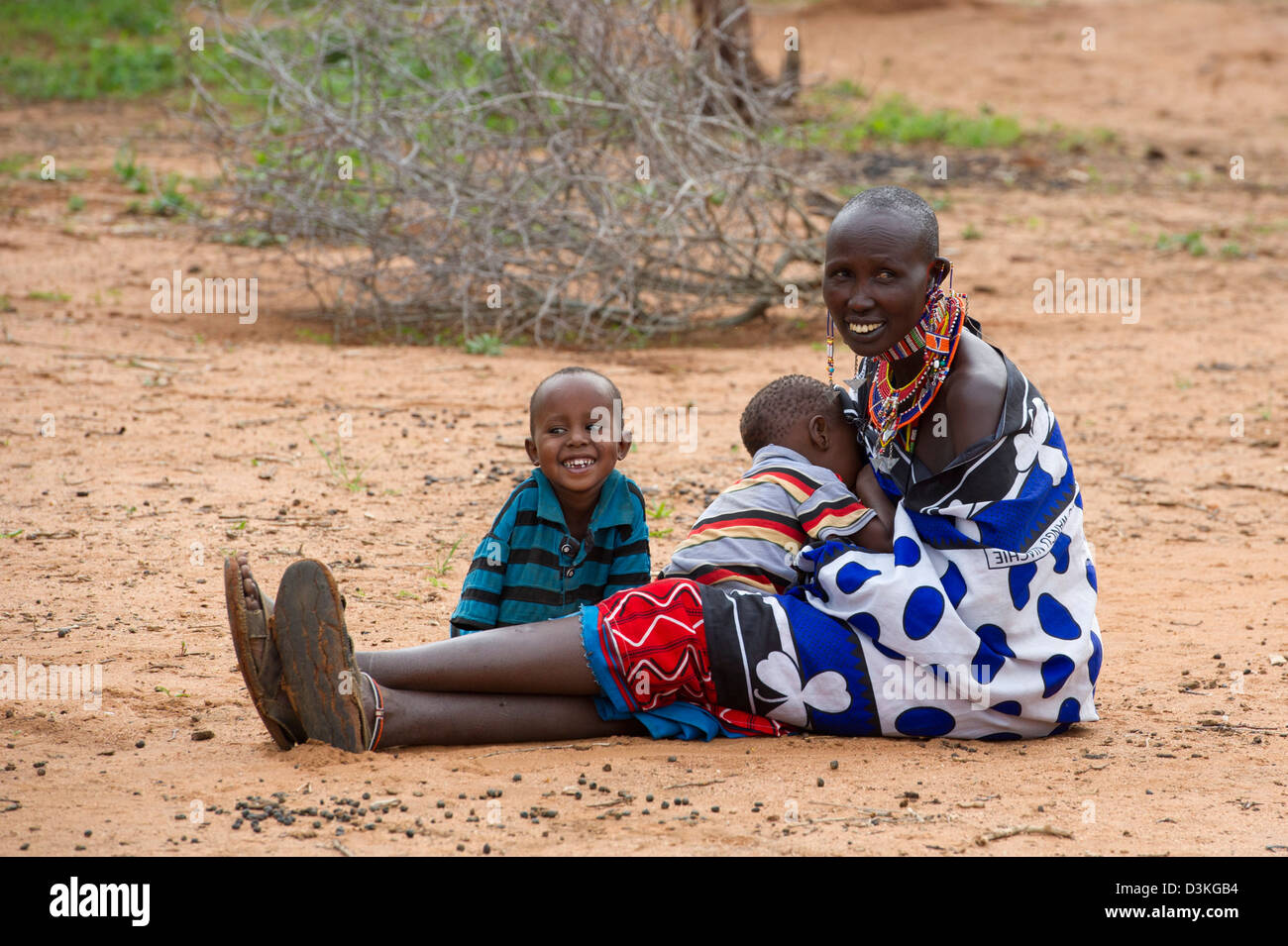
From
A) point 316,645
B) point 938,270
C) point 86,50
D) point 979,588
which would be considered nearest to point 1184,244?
point 938,270

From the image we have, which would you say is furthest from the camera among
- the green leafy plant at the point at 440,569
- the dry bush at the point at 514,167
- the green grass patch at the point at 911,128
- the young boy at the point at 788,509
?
the green grass patch at the point at 911,128

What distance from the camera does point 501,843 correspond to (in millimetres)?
2543

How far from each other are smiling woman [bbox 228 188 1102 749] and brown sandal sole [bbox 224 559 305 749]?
0.03 meters

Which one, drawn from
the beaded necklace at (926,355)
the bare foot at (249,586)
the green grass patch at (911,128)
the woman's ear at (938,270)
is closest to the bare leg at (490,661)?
the bare foot at (249,586)

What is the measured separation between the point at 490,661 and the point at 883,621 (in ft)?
2.75

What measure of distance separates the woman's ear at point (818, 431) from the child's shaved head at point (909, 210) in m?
0.53

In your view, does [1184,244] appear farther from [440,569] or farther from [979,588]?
[979,588]

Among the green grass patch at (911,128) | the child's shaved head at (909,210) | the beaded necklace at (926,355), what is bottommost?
the beaded necklace at (926,355)

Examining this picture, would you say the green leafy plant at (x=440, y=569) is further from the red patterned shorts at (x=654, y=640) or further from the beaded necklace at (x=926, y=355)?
the beaded necklace at (x=926, y=355)

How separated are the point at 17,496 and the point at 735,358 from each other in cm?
377

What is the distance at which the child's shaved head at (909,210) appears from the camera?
288cm

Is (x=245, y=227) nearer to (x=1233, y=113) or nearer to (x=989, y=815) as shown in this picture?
(x=989, y=815)

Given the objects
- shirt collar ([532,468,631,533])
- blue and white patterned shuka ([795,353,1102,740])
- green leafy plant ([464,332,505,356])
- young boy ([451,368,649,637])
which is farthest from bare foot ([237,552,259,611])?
green leafy plant ([464,332,505,356])

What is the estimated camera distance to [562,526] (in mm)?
3221
